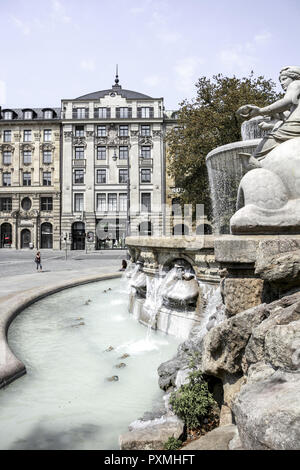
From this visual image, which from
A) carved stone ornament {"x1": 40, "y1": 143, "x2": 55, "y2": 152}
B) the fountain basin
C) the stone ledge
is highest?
carved stone ornament {"x1": 40, "y1": 143, "x2": 55, "y2": 152}

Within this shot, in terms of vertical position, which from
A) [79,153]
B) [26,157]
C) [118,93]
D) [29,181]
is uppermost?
[118,93]

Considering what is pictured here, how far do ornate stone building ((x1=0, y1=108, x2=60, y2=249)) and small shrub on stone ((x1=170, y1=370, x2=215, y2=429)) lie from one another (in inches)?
1620

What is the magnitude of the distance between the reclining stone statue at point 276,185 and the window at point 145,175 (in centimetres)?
3875

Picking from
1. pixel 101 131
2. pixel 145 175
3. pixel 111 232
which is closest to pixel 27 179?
pixel 101 131

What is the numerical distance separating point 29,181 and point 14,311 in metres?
39.8

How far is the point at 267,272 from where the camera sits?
2.57 metres

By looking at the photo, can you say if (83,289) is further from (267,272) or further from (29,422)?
(267,272)

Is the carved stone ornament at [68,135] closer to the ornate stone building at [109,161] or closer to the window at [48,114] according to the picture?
the ornate stone building at [109,161]

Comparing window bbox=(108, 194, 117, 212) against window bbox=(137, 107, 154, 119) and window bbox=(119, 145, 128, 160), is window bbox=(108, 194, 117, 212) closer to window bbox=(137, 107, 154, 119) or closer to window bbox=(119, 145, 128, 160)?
window bbox=(119, 145, 128, 160)

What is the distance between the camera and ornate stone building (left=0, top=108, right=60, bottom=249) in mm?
42781

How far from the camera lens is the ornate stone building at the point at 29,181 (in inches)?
1684

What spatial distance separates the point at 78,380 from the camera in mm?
4094

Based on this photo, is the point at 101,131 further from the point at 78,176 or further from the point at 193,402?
the point at 193,402

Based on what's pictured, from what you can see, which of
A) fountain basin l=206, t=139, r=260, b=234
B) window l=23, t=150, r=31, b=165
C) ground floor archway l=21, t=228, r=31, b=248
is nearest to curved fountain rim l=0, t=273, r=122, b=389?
fountain basin l=206, t=139, r=260, b=234
